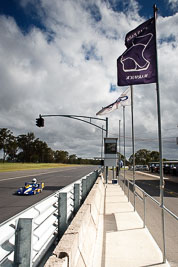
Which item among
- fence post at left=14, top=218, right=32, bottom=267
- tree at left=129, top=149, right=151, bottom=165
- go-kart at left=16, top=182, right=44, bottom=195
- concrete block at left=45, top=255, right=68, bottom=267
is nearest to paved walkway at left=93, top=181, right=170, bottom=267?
concrete block at left=45, top=255, right=68, bottom=267

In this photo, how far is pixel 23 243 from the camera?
2.44 meters

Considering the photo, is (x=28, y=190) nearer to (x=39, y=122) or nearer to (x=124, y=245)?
(x=124, y=245)

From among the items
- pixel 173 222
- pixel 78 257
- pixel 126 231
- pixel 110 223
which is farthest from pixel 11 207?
pixel 78 257

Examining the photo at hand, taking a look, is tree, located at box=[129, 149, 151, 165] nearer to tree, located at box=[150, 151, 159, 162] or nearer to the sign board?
tree, located at box=[150, 151, 159, 162]

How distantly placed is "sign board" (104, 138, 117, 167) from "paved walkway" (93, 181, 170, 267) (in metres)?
13.6

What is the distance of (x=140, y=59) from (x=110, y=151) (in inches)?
634

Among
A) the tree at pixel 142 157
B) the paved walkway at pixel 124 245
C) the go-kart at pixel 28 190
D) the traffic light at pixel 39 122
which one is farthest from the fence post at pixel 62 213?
the tree at pixel 142 157

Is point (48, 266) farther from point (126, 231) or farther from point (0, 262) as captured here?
point (126, 231)

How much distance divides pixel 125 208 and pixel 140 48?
6.96 m

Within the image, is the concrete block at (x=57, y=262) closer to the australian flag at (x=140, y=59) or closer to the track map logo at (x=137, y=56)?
the australian flag at (x=140, y=59)

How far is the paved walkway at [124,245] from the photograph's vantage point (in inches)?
180

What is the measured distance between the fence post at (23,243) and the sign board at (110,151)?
19639 millimetres

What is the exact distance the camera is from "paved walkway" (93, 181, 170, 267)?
15.0 ft

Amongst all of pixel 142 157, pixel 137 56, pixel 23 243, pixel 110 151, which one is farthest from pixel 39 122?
pixel 142 157
